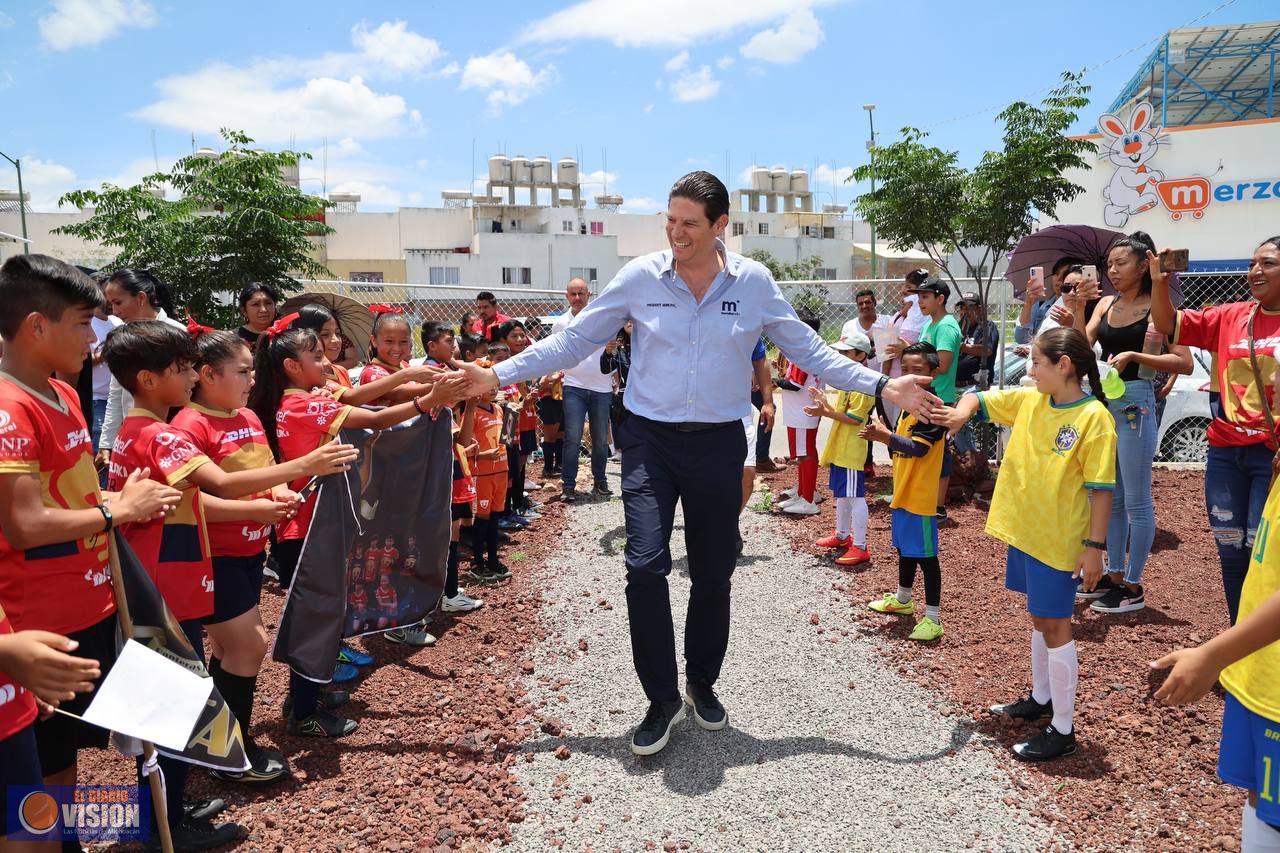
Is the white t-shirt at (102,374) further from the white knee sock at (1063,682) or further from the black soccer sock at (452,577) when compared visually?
the white knee sock at (1063,682)

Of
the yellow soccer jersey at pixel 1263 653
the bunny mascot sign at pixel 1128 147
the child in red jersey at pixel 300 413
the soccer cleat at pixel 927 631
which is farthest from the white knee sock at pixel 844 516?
the bunny mascot sign at pixel 1128 147

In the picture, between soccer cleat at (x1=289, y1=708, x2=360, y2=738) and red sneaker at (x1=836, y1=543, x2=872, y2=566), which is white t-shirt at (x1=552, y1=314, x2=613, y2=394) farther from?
soccer cleat at (x1=289, y1=708, x2=360, y2=738)

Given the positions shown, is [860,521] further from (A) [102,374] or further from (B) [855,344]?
(A) [102,374]

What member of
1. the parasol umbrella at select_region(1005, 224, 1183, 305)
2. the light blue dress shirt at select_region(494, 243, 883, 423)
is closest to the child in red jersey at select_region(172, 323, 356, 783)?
the light blue dress shirt at select_region(494, 243, 883, 423)

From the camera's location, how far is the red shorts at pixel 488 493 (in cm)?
654

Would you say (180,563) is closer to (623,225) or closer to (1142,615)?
(1142,615)

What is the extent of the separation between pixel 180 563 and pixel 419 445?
71.3 inches

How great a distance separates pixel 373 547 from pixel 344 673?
0.71 metres

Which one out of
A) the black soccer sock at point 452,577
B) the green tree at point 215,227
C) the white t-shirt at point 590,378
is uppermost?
the green tree at point 215,227

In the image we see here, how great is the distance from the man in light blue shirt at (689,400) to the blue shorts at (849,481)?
2720mm

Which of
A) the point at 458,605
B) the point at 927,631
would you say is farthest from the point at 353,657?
the point at 927,631

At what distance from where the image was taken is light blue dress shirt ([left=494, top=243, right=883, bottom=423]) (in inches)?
155

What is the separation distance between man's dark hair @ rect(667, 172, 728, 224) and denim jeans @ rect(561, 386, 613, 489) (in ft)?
18.8

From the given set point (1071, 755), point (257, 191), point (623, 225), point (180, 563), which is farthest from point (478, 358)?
point (623, 225)
